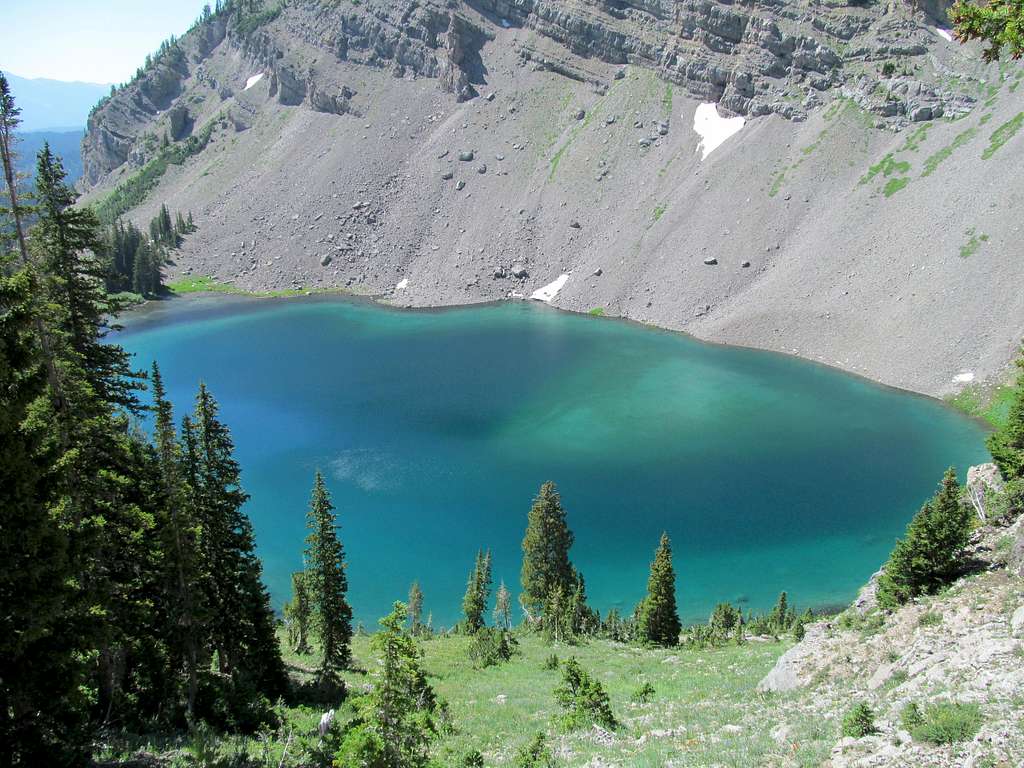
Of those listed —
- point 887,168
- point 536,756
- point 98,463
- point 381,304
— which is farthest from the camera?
point 381,304

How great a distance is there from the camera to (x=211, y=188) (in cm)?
16175

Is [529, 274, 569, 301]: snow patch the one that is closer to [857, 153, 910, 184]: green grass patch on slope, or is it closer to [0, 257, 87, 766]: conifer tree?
[857, 153, 910, 184]: green grass patch on slope

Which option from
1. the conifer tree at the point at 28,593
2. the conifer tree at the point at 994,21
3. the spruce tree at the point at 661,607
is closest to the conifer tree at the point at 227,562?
the conifer tree at the point at 28,593

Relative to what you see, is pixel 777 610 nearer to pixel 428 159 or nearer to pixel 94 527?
pixel 94 527

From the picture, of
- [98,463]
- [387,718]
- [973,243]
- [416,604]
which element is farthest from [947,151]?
[98,463]

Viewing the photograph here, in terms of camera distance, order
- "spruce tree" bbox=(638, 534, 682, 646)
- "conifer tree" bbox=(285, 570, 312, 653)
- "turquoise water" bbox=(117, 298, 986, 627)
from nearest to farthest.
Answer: "spruce tree" bbox=(638, 534, 682, 646), "conifer tree" bbox=(285, 570, 312, 653), "turquoise water" bbox=(117, 298, 986, 627)

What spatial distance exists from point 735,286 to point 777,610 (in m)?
67.0

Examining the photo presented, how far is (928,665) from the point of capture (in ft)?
50.5

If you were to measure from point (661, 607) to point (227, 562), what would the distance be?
24.2 metres

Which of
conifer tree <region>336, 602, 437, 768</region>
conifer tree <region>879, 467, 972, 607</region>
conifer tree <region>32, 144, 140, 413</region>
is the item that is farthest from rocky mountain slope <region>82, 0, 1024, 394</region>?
conifer tree <region>32, 144, 140, 413</region>

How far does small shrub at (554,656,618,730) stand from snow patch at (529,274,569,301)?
3873 inches

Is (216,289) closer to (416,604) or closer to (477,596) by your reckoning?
(416,604)

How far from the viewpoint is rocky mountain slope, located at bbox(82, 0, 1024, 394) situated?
84.6 meters

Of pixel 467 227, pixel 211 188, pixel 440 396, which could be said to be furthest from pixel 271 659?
pixel 211 188
